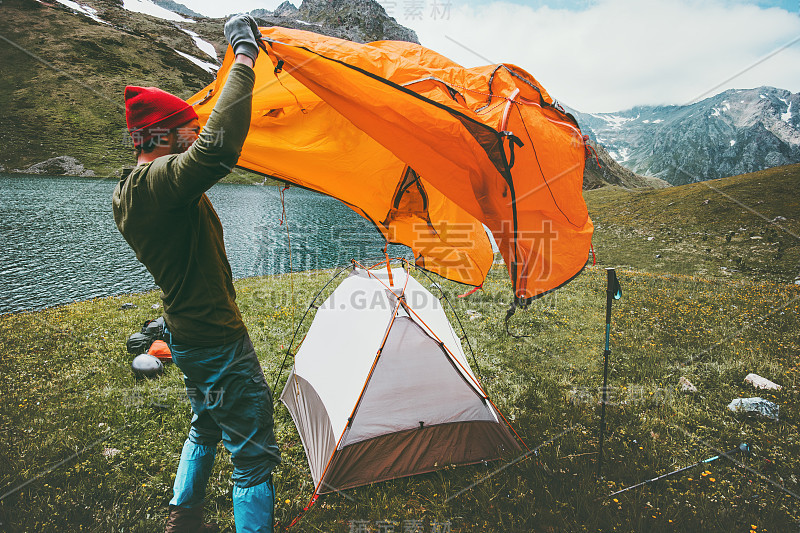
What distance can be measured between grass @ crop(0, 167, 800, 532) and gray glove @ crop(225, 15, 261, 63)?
441cm

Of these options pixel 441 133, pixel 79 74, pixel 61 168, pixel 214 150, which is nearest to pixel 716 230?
pixel 441 133

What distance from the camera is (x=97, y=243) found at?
81.1ft

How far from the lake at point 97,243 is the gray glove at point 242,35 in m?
4.96

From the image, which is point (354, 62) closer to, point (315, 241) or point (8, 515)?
point (8, 515)

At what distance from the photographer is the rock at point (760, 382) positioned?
234 inches

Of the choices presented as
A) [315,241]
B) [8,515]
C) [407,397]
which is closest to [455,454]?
[407,397]

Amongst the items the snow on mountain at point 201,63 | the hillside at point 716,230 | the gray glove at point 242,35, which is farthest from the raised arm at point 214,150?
the snow on mountain at point 201,63

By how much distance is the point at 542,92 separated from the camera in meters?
3.72

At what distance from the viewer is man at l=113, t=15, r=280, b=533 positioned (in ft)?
6.56

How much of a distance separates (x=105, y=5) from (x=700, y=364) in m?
210

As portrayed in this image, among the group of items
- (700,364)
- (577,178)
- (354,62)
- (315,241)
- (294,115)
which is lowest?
(315,241)

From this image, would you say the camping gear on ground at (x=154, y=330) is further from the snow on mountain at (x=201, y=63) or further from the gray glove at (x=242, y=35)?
the snow on mountain at (x=201, y=63)

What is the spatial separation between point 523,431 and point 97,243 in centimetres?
3076

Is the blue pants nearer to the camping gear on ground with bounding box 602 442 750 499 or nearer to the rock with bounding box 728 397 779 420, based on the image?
the camping gear on ground with bounding box 602 442 750 499
